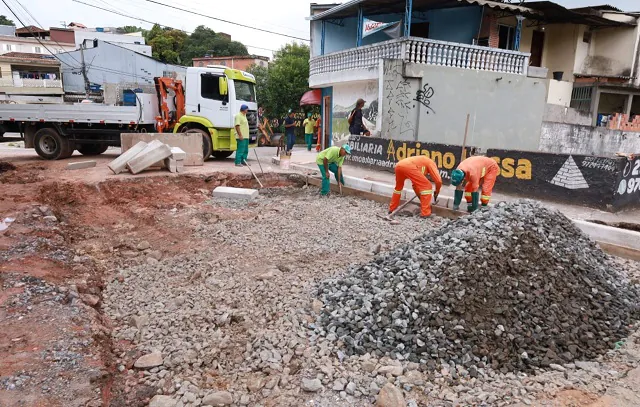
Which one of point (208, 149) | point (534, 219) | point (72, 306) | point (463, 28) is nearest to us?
point (72, 306)

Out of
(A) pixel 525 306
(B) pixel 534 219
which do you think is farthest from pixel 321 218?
(A) pixel 525 306

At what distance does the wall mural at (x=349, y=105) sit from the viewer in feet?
45.7

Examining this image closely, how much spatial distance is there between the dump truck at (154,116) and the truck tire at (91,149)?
0.69m

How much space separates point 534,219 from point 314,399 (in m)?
3.26

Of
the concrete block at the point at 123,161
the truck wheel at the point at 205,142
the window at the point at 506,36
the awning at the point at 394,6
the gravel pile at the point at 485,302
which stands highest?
the awning at the point at 394,6

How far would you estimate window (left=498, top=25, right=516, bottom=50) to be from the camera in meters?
16.4

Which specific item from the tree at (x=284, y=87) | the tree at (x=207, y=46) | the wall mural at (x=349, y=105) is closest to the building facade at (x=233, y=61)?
the tree at (x=207, y=46)

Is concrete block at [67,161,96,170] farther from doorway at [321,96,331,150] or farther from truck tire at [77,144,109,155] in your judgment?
doorway at [321,96,331,150]

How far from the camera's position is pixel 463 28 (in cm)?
1519

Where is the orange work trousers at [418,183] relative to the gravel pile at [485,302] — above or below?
above

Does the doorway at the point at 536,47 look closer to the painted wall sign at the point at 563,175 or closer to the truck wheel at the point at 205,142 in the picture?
the painted wall sign at the point at 563,175

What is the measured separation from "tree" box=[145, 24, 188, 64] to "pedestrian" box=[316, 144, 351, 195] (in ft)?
111

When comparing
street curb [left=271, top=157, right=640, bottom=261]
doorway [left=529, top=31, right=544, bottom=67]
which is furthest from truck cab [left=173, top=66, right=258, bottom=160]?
doorway [left=529, top=31, right=544, bottom=67]

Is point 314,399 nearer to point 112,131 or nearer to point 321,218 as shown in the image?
point 321,218
